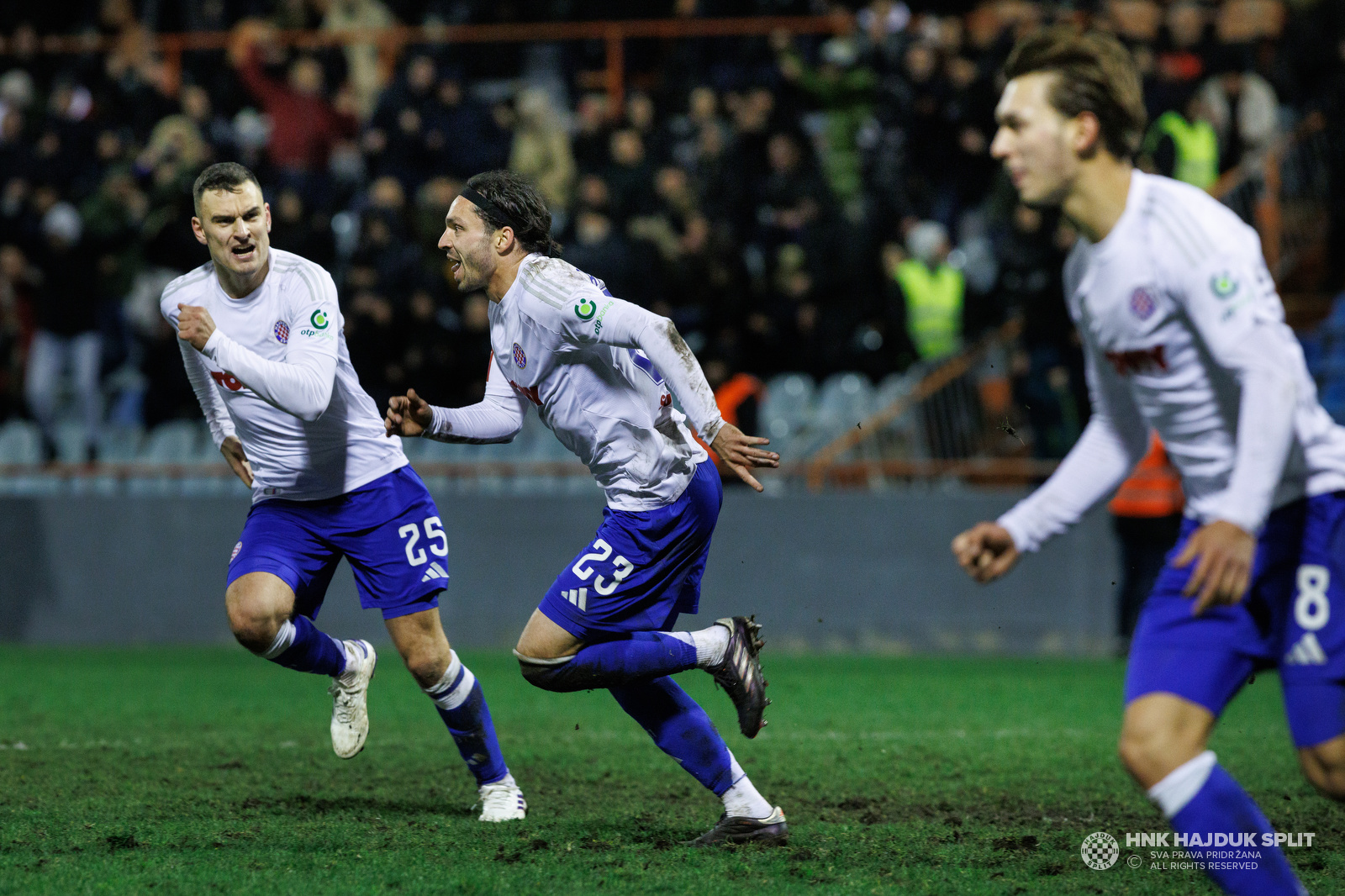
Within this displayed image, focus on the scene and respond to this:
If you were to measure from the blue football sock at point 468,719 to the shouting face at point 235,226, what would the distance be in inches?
68.7

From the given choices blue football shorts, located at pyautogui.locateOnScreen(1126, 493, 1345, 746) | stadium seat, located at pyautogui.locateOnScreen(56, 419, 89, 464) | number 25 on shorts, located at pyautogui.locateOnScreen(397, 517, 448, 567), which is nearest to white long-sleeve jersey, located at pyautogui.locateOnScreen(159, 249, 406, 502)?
number 25 on shorts, located at pyautogui.locateOnScreen(397, 517, 448, 567)

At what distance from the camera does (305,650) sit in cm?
624

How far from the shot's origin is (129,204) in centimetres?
1491

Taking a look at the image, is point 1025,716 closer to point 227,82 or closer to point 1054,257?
point 1054,257

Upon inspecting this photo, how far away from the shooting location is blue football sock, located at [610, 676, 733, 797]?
5586mm

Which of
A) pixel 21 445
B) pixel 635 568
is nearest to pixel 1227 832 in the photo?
pixel 635 568

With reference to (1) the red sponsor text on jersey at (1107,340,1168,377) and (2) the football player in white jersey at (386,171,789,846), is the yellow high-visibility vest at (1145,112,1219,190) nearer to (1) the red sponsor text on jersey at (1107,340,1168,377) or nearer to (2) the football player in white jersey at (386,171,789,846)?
(2) the football player in white jersey at (386,171,789,846)

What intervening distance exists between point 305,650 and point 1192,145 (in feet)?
32.6

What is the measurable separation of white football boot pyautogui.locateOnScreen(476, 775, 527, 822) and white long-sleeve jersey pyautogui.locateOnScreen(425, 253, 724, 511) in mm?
1254

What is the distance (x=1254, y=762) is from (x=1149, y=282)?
427 centimetres

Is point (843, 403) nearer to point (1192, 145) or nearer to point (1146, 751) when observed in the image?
point (1192, 145)

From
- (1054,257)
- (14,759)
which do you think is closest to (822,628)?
(1054,257)

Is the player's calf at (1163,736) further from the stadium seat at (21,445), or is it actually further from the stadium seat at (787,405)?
the stadium seat at (21,445)

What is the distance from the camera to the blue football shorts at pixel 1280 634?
149 inches
